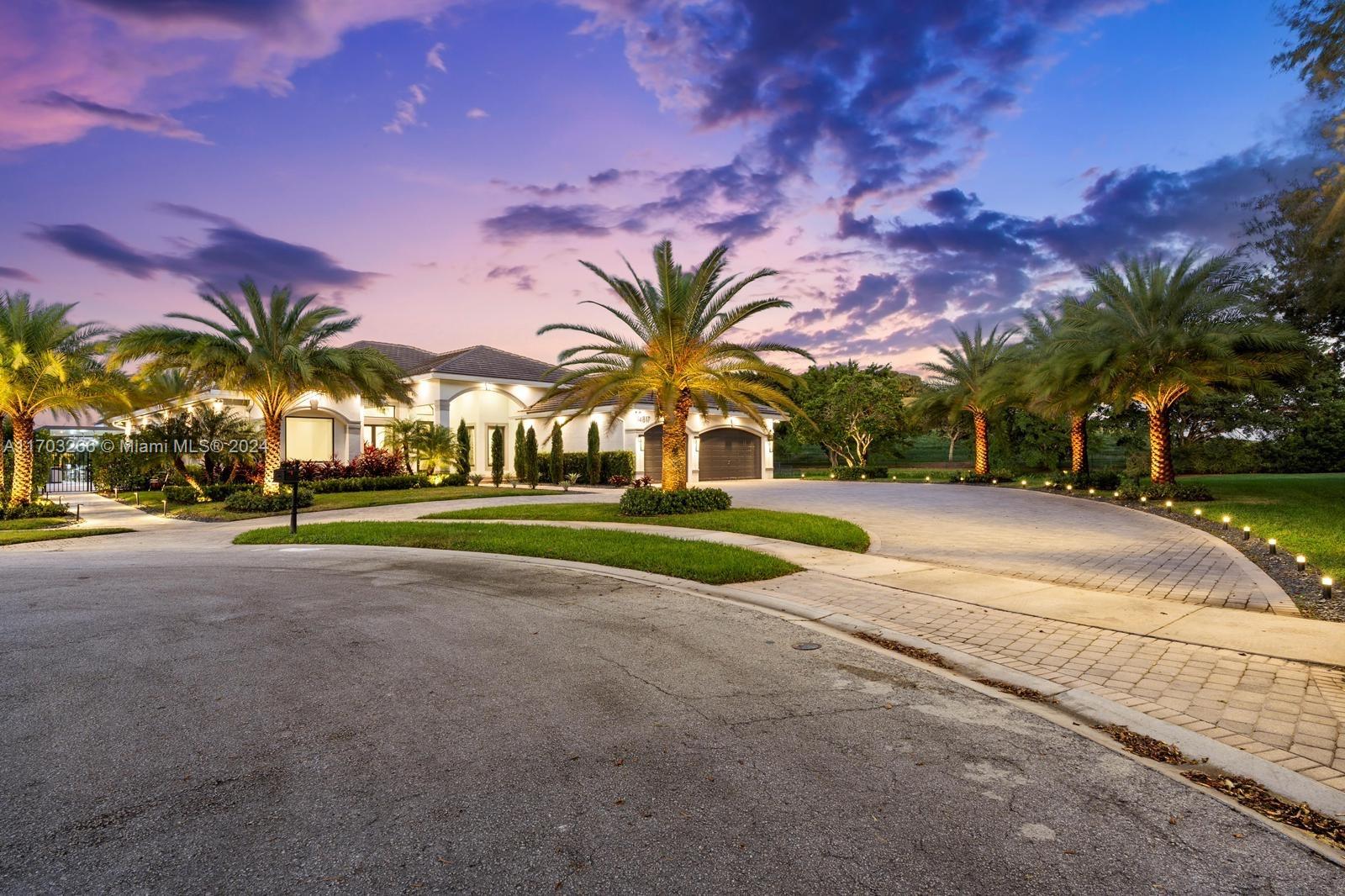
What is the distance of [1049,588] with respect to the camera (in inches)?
331

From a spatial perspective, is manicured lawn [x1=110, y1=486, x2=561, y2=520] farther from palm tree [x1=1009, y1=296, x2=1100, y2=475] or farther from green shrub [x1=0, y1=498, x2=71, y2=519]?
palm tree [x1=1009, y1=296, x2=1100, y2=475]

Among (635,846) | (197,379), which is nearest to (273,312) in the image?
(197,379)

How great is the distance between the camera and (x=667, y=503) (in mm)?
16578

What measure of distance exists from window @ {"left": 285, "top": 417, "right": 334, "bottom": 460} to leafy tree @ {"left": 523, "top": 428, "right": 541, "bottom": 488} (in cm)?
974

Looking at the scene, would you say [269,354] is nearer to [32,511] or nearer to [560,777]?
[32,511]

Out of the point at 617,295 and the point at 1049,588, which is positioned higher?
the point at 617,295

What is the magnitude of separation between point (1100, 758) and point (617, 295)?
1494 cm

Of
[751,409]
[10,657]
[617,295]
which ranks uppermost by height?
[617,295]

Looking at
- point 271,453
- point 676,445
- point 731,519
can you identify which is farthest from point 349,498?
point 731,519

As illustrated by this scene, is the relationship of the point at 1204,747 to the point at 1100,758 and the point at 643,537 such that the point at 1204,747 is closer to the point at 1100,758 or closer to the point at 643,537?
the point at 1100,758

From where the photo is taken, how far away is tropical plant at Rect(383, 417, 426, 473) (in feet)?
96.0

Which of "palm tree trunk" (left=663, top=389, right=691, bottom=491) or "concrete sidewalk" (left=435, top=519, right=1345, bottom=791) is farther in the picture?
"palm tree trunk" (left=663, top=389, right=691, bottom=491)

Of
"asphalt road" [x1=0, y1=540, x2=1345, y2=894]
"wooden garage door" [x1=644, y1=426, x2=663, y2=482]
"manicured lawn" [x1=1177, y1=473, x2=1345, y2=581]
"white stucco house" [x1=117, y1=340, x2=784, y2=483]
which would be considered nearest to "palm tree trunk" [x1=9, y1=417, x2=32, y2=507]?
"white stucco house" [x1=117, y1=340, x2=784, y2=483]

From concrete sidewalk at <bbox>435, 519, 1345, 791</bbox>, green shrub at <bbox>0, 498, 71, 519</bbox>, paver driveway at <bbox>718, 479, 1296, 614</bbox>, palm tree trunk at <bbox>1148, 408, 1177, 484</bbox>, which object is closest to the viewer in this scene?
concrete sidewalk at <bbox>435, 519, 1345, 791</bbox>
